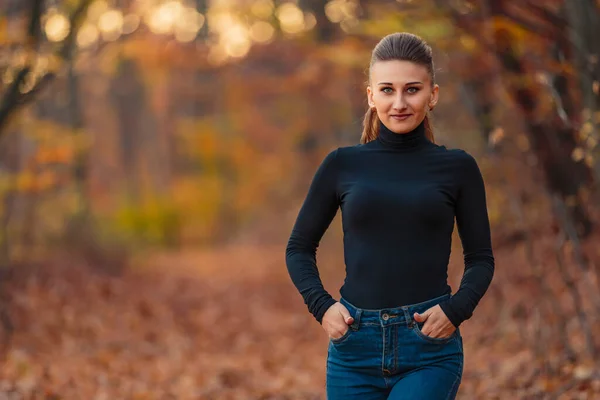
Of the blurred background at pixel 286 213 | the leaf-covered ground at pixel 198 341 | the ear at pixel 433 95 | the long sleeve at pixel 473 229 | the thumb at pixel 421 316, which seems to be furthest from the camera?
the leaf-covered ground at pixel 198 341

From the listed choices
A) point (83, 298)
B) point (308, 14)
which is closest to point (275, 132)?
point (308, 14)

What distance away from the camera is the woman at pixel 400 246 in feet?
9.25

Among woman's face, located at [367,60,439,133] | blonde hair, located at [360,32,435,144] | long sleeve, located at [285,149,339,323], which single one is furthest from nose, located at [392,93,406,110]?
long sleeve, located at [285,149,339,323]

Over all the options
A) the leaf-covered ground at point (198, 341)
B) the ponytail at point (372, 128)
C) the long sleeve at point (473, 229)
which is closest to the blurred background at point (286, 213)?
the leaf-covered ground at point (198, 341)

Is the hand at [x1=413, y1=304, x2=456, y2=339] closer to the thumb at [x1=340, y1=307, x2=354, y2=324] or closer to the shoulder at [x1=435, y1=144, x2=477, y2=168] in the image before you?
the thumb at [x1=340, y1=307, x2=354, y2=324]

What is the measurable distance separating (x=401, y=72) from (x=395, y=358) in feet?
3.15

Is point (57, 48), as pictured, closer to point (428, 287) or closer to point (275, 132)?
point (428, 287)

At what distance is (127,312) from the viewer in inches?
505

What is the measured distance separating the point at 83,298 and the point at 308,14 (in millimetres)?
8868

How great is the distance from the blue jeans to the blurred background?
47.1 inches

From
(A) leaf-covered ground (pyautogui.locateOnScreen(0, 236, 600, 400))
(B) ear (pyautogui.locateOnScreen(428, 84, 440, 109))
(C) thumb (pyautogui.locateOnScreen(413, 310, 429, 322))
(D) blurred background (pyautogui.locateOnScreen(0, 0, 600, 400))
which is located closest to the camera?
(C) thumb (pyautogui.locateOnScreen(413, 310, 429, 322))

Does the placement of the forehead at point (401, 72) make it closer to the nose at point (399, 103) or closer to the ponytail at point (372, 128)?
the nose at point (399, 103)

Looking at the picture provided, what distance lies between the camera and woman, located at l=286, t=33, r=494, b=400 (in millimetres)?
2820

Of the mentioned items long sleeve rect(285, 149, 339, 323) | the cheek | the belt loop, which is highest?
the cheek
